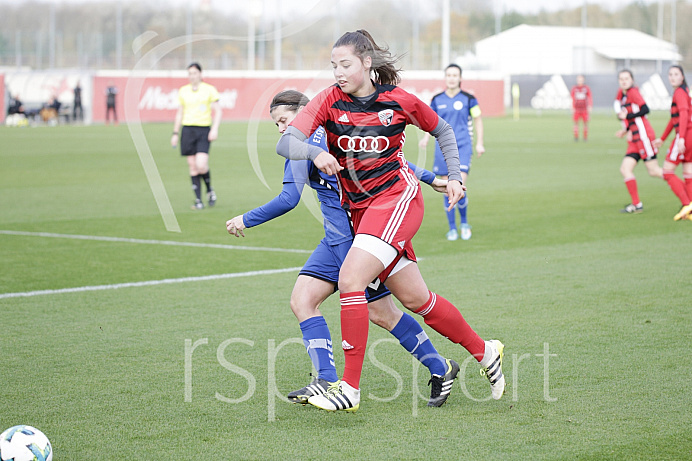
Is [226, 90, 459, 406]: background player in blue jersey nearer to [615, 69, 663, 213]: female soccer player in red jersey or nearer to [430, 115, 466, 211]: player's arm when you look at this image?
[430, 115, 466, 211]: player's arm

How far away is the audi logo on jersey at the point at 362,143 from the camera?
4.43 m

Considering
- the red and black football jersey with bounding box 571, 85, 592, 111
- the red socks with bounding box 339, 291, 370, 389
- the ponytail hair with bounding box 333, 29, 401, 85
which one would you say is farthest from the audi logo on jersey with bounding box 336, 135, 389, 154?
the red and black football jersey with bounding box 571, 85, 592, 111

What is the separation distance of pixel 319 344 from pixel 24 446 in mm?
1668

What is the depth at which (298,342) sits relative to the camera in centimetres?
613

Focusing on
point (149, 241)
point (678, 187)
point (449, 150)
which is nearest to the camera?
point (449, 150)

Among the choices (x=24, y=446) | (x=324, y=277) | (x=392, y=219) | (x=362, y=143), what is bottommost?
(x=24, y=446)

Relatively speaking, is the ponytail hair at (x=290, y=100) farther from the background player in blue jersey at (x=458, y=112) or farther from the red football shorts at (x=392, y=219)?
the background player in blue jersey at (x=458, y=112)

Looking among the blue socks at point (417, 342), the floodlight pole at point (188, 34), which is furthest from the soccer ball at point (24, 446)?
the floodlight pole at point (188, 34)

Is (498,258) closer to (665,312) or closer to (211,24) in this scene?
(665,312)

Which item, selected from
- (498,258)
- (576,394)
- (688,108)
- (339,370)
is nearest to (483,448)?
(576,394)

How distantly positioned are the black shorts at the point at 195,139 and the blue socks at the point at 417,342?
9861mm

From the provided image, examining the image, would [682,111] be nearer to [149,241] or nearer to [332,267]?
[149,241]

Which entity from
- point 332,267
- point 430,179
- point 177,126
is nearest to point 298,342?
point 332,267

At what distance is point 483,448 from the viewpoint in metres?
4.06
